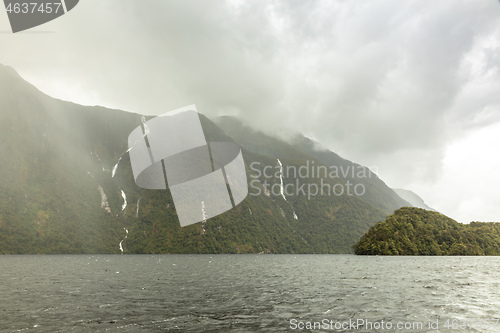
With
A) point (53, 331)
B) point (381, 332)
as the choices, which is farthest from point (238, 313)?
point (53, 331)

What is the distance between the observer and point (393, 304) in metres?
38.6

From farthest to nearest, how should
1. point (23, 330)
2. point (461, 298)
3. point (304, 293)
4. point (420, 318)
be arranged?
point (304, 293), point (461, 298), point (420, 318), point (23, 330)

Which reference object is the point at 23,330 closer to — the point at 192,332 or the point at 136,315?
the point at 136,315

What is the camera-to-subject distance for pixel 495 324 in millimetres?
28812

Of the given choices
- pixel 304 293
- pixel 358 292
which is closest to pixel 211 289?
pixel 304 293

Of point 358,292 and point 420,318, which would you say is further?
point 358,292

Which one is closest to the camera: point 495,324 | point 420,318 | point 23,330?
point 23,330

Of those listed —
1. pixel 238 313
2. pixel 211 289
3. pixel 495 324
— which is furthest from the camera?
pixel 211 289

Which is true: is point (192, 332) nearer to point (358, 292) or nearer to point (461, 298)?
point (358, 292)

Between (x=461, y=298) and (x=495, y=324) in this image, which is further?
(x=461, y=298)

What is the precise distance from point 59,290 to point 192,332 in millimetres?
35958

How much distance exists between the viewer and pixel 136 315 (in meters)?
32.4

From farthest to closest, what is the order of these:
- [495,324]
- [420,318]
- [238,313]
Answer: [238,313], [420,318], [495,324]

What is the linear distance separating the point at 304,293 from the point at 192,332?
1018 inches
